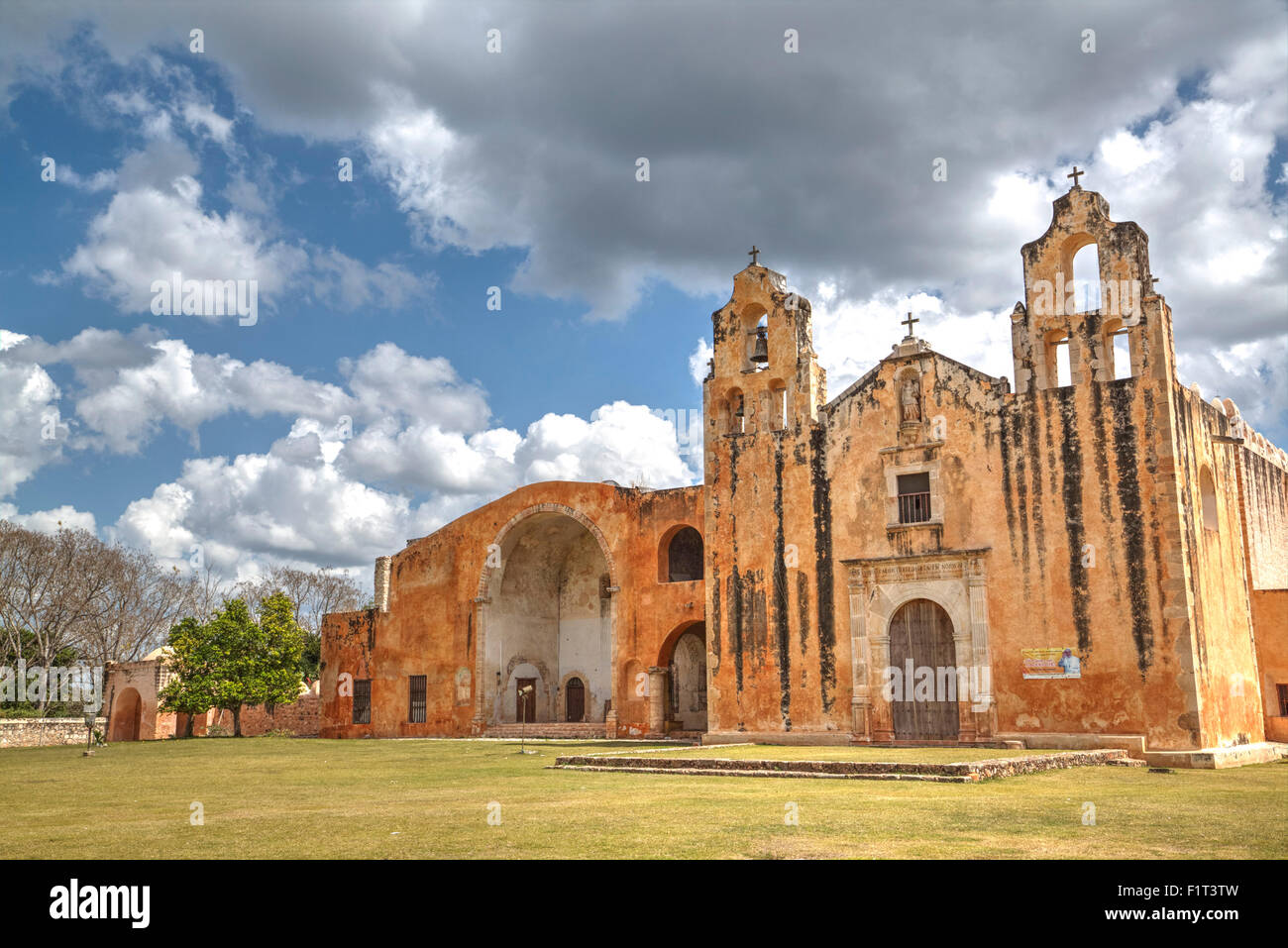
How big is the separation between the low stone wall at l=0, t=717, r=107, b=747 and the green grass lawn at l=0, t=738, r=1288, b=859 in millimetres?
20309

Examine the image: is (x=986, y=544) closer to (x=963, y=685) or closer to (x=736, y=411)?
(x=963, y=685)

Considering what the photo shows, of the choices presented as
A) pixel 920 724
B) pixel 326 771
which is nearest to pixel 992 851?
pixel 326 771

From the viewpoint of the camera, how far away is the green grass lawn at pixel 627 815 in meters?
7.18

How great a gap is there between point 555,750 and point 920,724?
25.3 ft

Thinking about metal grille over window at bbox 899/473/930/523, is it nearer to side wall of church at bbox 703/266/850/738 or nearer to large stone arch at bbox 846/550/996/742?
large stone arch at bbox 846/550/996/742

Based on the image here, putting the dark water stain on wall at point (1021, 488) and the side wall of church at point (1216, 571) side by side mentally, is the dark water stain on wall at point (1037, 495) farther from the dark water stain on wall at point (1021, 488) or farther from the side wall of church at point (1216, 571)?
the side wall of church at point (1216, 571)

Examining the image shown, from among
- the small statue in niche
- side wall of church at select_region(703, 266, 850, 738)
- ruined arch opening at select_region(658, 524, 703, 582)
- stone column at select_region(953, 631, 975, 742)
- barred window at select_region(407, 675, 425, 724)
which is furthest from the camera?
barred window at select_region(407, 675, 425, 724)

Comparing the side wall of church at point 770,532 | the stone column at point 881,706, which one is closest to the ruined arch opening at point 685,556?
the side wall of church at point 770,532

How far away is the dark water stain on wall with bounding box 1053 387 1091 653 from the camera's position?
65.4ft

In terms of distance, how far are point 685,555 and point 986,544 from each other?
1058 cm

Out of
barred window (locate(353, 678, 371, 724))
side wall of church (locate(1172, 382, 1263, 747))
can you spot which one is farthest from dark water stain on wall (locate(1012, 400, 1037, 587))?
barred window (locate(353, 678, 371, 724))

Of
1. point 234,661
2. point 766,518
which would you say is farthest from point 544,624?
point 766,518

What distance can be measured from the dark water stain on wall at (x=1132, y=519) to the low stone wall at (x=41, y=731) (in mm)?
31977
